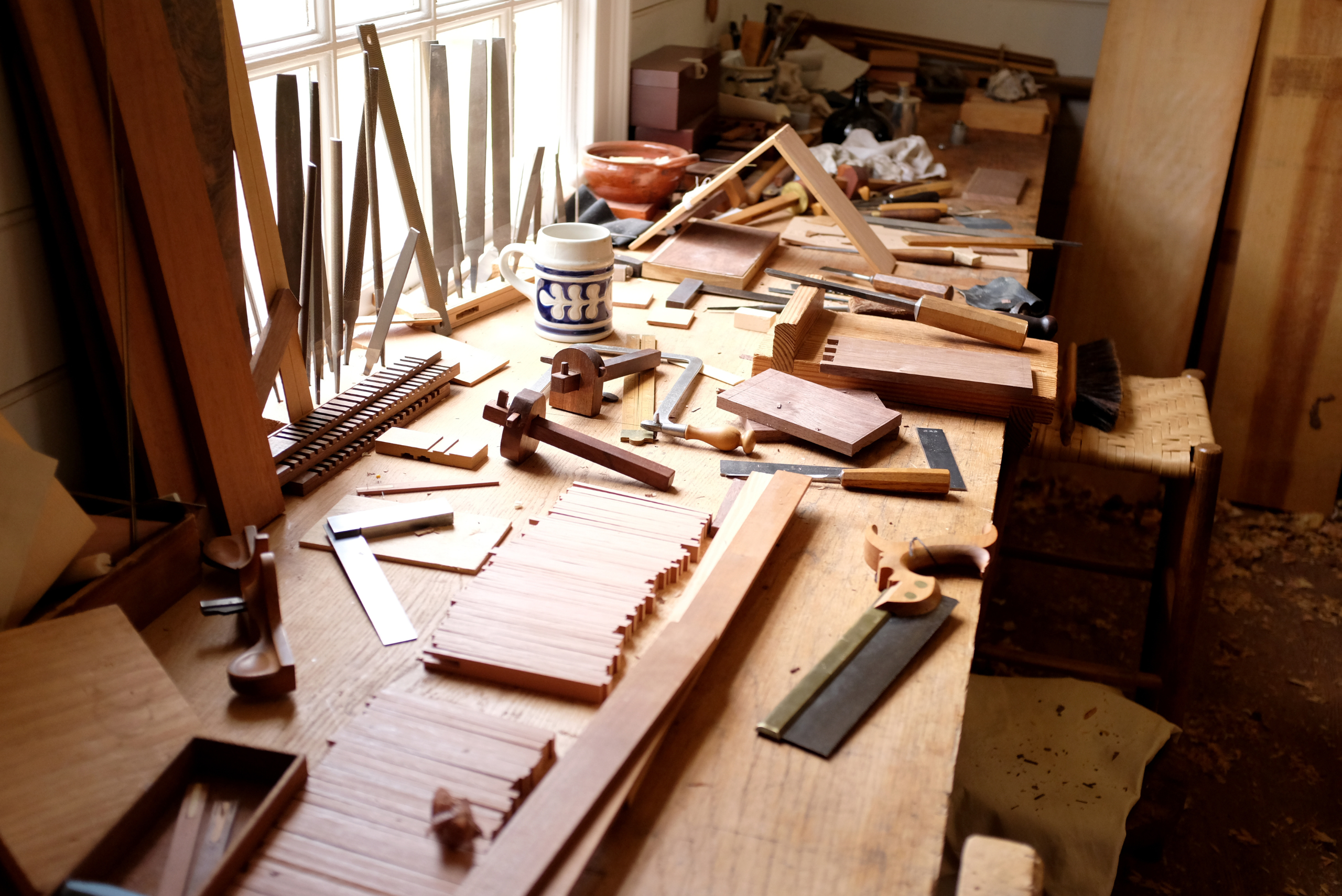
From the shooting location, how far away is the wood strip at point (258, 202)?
4.38 ft

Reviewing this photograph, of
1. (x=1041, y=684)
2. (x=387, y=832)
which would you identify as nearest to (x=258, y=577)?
(x=387, y=832)

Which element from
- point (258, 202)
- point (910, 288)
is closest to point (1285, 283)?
point (910, 288)

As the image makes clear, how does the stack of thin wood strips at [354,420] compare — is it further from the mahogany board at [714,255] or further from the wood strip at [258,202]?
the mahogany board at [714,255]

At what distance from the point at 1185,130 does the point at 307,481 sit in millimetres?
3005

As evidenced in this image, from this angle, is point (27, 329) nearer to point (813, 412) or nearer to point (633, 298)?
point (813, 412)

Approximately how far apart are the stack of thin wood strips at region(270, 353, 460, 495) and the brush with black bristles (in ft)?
3.87

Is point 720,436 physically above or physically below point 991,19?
below

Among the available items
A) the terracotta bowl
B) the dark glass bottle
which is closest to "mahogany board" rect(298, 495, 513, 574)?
the terracotta bowl


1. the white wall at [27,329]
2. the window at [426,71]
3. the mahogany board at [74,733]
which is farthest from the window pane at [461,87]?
the mahogany board at [74,733]

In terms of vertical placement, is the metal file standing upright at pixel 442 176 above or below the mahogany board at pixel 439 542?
above

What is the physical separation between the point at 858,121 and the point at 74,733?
9.32 feet

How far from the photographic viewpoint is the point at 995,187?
9.55ft

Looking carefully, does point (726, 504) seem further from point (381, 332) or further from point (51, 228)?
point (51, 228)

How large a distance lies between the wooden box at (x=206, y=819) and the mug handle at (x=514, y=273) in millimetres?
1125
